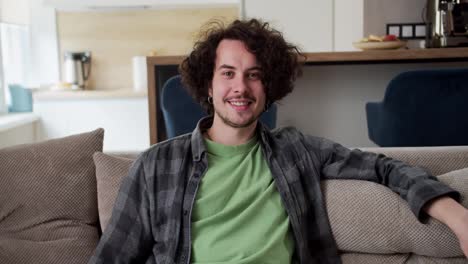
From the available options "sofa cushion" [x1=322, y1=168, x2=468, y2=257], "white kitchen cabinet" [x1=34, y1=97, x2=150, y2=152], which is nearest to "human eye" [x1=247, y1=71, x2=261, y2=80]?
"sofa cushion" [x1=322, y1=168, x2=468, y2=257]

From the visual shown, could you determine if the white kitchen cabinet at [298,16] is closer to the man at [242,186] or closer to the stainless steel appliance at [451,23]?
the stainless steel appliance at [451,23]

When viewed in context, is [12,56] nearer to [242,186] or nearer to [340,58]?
[340,58]

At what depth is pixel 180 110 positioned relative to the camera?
2559 mm

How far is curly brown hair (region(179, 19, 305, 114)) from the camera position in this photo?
5.41 feet

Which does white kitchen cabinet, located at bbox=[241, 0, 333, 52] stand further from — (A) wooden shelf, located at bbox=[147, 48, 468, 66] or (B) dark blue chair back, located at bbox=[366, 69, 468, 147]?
(B) dark blue chair back, located at bbox=[366, 69, 468, 147]

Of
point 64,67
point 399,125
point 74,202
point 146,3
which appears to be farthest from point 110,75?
point 74,202

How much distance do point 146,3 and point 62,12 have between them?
2.47ft

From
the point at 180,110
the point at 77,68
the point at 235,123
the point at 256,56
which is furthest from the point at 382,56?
the point at 77,68

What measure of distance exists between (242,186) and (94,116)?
9.17ft

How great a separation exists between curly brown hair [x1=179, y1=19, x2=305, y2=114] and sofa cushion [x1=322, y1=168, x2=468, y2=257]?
0.36m

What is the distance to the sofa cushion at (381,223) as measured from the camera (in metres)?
1.47

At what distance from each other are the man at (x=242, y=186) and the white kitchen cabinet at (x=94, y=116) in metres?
2.51

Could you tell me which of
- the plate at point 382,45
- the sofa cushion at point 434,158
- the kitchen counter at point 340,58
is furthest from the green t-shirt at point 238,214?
the plate at point 382,45

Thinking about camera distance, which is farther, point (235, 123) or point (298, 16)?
point (298, 16)
